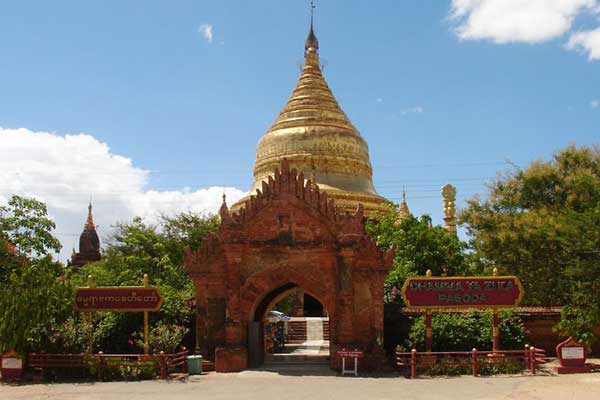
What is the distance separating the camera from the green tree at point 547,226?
2431cm

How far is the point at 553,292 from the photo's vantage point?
28.1m

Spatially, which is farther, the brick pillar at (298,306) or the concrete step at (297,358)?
the brick pillar at (298,306)

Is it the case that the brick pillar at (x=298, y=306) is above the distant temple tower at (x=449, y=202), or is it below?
below

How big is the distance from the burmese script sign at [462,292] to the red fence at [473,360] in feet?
5.46

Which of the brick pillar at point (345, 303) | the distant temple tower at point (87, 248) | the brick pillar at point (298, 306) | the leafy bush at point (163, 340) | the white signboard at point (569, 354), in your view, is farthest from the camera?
the distant temple tower at point (87, 248)

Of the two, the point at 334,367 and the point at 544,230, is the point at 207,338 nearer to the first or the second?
the point at 334,367

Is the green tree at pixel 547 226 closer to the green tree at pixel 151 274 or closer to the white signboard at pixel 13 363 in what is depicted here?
the green tree at pixel 151 274

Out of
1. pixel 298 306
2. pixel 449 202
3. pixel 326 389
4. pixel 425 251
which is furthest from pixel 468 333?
pixel 449 202

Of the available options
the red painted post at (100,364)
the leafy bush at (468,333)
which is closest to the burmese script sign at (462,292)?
the leafy bush at (468,333)

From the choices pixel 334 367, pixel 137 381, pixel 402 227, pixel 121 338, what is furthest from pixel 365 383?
pixel 402 227

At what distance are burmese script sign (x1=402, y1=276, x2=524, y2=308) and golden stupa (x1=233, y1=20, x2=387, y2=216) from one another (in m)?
19.6

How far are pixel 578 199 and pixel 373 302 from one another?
13531 millimetres

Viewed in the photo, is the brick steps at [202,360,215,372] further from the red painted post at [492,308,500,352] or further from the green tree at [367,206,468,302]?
the green tree at [367,206,468,302]

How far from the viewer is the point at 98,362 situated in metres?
20.9
